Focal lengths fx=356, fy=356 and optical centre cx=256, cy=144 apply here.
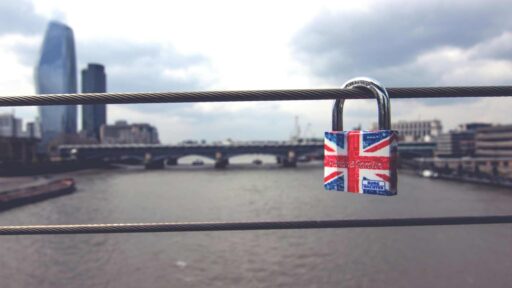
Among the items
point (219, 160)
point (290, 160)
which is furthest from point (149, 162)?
point (290, 160)

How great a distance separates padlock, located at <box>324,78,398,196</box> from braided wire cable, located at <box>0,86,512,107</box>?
75mm

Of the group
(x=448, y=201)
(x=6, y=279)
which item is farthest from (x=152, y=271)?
(x=448, y=201)

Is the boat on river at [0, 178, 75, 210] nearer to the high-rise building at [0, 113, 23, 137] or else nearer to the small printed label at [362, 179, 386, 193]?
the small printed label at [362, 179, 386, 193]

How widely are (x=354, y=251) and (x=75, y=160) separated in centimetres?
9449

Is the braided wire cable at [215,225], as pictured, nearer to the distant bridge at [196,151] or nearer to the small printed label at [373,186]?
the small printed label at [373,186]

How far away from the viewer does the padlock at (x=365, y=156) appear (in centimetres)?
166

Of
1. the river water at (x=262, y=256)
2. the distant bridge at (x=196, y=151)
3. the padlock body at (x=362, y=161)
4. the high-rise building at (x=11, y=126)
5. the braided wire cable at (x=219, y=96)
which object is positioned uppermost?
the high-rise building at (x=11, y=126)

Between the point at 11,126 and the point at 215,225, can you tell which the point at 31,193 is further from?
the point at 11,126

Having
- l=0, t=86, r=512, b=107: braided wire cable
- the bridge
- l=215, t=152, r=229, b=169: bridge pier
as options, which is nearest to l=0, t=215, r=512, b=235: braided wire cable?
l=0, t=86, r=512, b=107: braided wire cable

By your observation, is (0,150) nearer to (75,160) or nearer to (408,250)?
(75,160)

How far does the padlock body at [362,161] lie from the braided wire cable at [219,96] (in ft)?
0.71

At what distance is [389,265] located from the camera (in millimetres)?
18328

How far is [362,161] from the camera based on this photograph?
1.73 meters

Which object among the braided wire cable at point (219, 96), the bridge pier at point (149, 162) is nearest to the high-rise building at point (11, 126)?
the bridge pier at point (149, 162)
